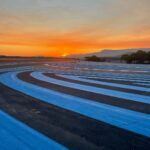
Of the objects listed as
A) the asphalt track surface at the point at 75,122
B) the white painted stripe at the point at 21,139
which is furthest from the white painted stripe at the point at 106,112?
the white painted stripe at the point at 21,139

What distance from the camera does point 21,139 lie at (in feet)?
12.7

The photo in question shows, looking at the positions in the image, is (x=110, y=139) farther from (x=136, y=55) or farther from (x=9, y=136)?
(x=136, y=55)

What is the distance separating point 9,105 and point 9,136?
2424mm

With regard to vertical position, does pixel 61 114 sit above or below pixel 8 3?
below

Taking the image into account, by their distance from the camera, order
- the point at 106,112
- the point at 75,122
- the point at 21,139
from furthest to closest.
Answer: the point at 106,112 < the point at 75,122 < the point at 21,139

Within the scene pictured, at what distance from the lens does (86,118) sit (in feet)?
16.9

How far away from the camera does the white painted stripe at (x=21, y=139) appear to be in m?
3.58

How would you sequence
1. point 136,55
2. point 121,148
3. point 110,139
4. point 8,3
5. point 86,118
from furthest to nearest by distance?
1. point 136,55
2. point 8,3
3. point 86,118
4. point 110,139
5. point 121,148

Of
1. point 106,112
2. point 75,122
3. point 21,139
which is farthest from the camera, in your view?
point 106,112

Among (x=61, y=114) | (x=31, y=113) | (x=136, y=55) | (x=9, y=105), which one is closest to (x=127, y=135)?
(x=61, y=114)

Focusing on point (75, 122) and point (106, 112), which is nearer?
point (75, 122)

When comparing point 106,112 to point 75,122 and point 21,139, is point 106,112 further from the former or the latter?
point 21,139

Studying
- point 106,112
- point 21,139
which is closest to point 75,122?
point 106,112

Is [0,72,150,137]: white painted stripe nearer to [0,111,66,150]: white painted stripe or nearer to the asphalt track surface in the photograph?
the asphalt track surface
